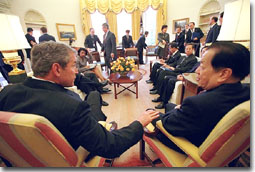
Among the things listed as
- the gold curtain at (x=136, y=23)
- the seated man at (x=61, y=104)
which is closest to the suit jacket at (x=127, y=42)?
the gold curtain at (x=136, y=23)

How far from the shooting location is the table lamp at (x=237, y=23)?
1.07 m

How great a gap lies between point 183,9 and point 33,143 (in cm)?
689

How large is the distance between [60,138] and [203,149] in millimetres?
763

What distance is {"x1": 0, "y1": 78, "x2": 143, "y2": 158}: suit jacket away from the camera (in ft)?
2.10

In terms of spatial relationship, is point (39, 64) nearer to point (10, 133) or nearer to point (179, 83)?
point (10, 133)

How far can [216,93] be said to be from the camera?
756mm

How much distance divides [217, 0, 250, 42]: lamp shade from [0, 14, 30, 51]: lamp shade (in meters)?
2.19

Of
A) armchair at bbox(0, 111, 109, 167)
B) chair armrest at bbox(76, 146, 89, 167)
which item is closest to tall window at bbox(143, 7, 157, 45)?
chair armrest at bbox(76, 146, 89, 167)

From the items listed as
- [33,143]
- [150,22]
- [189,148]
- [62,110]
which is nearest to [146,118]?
[189,148]

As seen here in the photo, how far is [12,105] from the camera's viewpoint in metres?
0.68

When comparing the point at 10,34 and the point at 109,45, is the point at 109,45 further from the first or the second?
the point at 10,34

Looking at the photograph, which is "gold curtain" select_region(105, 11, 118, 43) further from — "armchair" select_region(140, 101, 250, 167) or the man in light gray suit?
"armchair" select_region(140, 101, 250, 167)

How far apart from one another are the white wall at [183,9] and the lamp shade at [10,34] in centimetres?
612

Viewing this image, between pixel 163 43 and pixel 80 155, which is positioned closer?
pixel 80 155
